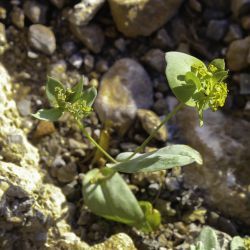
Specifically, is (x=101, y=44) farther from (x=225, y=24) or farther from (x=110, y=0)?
(x=225, y=24)

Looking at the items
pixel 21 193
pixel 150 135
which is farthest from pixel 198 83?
pixel 21 193

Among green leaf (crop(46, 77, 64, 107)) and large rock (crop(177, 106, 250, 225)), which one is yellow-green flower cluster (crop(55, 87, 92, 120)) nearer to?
green leaf (crop(46, 77, 64, 107))

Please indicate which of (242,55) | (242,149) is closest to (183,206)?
(242,149)

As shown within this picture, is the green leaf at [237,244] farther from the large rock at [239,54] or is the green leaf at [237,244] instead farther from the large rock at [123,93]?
the large rock at [239,54]

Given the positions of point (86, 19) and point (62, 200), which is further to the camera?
point (86, 19)

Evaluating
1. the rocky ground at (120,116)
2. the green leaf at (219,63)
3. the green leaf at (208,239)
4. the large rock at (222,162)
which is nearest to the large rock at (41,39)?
the rocky ground at (120,116)

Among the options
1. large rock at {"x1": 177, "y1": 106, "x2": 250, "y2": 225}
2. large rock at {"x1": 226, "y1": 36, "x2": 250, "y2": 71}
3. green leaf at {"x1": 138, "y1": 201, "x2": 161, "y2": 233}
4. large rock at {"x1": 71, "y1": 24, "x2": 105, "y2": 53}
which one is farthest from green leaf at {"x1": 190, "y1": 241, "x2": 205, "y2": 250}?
large rock at {"x1": 71, "y1": 24, "x2": 105, "y2": 53}
